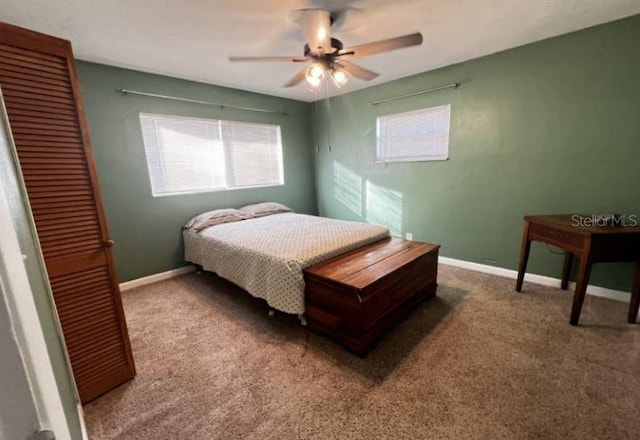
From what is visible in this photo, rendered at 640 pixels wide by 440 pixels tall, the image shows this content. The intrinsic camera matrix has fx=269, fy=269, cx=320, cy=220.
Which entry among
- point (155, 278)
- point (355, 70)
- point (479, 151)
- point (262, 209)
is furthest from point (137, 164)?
point (479, 151)

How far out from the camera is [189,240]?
3.21 m

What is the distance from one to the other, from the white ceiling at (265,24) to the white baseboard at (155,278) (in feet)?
7.42

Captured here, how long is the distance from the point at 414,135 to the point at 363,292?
2.51 m

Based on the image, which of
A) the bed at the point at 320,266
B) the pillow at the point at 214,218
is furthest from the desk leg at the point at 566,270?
the pillow at the point at 214,218

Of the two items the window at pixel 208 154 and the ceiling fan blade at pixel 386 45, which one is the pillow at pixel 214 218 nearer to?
the window at pixel 208 154

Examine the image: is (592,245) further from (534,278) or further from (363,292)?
(363,292)

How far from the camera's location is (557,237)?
2.16m

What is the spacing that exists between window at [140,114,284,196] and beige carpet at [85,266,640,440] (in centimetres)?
165

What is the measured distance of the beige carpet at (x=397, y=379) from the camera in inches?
52.1

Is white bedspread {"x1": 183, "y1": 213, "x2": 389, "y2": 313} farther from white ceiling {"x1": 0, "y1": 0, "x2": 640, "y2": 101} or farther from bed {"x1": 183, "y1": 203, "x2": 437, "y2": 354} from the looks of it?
white ceiling {"x1": 0, "y1": 0, "x2": 640, "y2": 101}

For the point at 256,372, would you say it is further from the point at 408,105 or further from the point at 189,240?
the point at 408,105

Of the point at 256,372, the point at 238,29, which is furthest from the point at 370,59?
the point at 256,372

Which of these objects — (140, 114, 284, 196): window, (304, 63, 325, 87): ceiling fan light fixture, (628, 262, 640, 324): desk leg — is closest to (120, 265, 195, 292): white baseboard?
(140, 114, 284, 196): window

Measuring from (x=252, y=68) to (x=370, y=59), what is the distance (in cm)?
125
